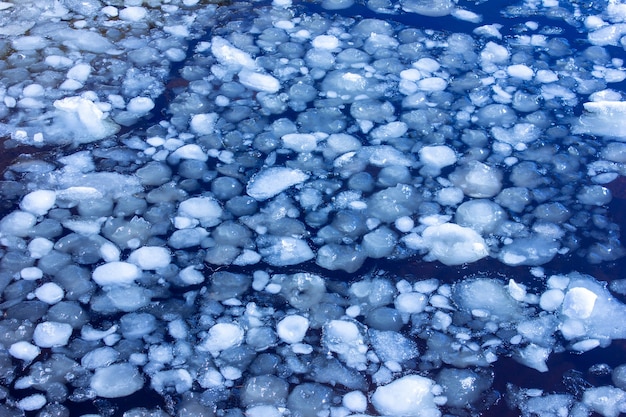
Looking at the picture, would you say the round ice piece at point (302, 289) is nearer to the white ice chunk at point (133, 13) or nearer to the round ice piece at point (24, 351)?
the round ice piece at point (24, 351)

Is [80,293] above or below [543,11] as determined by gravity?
below

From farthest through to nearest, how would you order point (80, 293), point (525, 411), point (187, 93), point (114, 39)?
point (114, 39) < point (187, 93) < point (80, 293) < point (525, 411)

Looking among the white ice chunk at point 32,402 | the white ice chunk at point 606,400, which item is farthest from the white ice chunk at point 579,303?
the white ice chunk at point 32,402

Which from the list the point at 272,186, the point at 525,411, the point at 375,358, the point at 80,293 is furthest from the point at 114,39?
the point at 525,411

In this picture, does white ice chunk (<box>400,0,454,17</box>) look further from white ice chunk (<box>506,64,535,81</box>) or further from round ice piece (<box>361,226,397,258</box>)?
round ice piece (<box>361,226,397,258</box>)

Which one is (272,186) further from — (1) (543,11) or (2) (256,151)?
(1) (543,11)

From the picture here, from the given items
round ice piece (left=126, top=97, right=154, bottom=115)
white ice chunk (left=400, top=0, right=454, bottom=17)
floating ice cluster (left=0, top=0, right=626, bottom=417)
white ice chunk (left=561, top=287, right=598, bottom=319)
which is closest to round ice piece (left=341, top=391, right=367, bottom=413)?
floating ice cluster (left=0, top=0, right=626, bottom=417)
